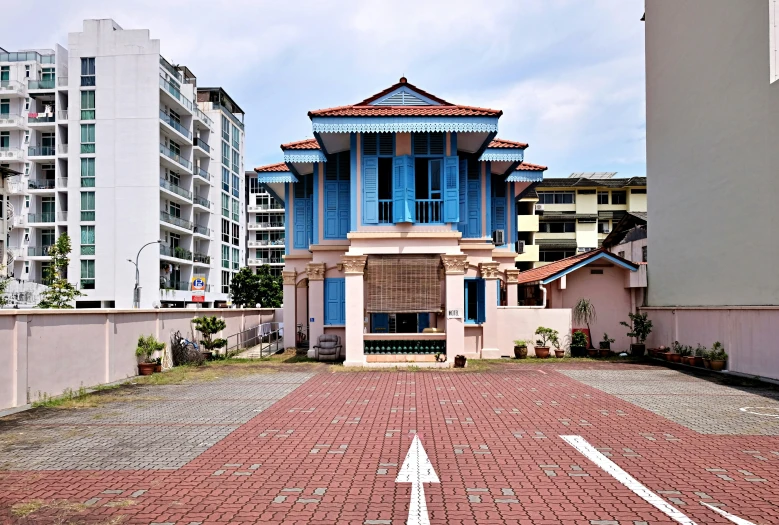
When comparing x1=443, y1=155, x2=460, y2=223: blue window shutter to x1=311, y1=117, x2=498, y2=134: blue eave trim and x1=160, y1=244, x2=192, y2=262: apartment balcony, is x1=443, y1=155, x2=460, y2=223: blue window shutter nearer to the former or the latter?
x1=311, y1=117, x2=498, y2=134: blue eave trim

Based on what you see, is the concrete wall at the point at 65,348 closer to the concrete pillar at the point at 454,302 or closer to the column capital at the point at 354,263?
the column capital at the point at 354,263

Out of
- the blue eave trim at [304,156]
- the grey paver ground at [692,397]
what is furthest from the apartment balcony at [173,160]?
the grey paver ground at [692,397]

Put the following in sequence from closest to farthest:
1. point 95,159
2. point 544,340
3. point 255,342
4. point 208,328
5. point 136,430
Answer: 1. point 136,430
2. point 208,328
3. point 544,340
4. point 255,342
5. point 95,159

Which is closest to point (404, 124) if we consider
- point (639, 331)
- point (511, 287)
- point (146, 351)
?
point (511, 287)

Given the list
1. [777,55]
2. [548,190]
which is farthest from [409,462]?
[548,190]

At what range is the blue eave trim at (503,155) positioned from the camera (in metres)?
19.3

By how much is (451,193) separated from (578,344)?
737 centimetres

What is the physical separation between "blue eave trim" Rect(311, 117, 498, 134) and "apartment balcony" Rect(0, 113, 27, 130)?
37501mm

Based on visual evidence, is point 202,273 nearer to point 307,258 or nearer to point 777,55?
point 307,258

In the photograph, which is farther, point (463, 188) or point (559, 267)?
point (559, 267)

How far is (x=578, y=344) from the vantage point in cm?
2016

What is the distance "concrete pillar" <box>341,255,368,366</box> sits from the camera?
16875mm

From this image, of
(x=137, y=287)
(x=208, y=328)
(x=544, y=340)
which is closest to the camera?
(x=208, y=328)

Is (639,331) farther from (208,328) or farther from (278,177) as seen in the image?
(208,328)
